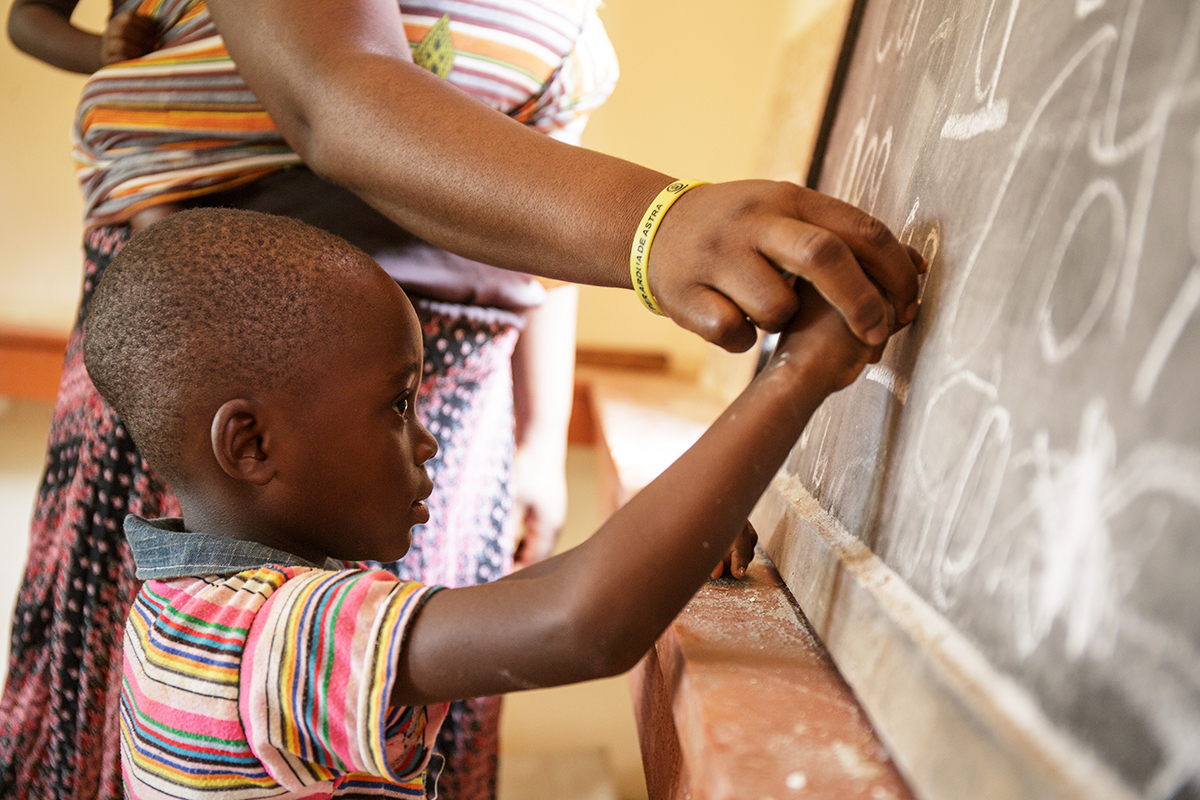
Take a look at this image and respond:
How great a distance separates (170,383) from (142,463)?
22cm

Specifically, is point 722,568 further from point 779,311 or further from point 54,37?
point 54,37

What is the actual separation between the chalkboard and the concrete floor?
1480mm

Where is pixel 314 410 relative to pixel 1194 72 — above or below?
below

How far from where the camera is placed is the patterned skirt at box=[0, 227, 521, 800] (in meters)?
0.80

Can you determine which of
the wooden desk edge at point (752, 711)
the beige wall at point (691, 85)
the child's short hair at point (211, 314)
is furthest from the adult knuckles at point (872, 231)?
the beige wall at point (691, 85)

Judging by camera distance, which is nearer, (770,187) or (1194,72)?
(1194,72)

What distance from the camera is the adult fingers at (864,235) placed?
1.48 feet

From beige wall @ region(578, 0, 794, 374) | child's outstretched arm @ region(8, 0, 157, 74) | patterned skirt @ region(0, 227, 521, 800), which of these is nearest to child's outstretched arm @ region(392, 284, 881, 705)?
patterned skirt @ region(0, 227, 521, 800)

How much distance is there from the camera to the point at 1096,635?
0.33 m

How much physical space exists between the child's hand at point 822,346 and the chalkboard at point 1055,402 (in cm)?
5

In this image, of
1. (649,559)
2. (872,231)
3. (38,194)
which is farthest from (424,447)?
(38,194)

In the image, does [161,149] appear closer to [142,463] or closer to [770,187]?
[142,463]

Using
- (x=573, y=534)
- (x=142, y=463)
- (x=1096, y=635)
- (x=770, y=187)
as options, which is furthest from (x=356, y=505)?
(x=573, y=534)

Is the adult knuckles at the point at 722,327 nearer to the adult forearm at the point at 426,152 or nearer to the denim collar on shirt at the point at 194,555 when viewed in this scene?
the adult forearm at the point at 426,152
